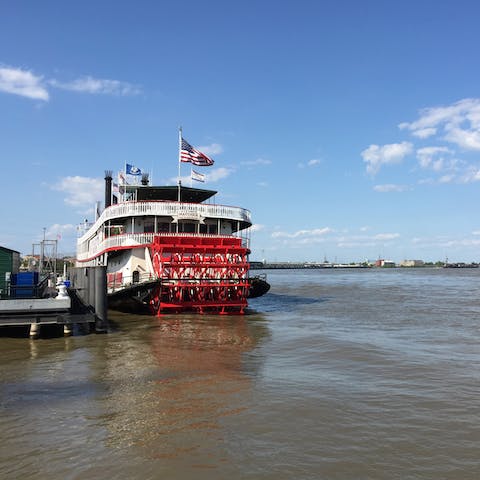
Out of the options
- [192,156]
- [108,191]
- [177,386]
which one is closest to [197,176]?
[192,156]

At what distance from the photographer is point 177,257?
22.4 meters

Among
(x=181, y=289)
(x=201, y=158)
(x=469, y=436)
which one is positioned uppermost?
(x=201, y=158)

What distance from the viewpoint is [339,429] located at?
7.32 m

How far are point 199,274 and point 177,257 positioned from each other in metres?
1.39

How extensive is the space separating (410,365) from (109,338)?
928 cm

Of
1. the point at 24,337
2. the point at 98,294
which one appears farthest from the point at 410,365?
the point at 24,337

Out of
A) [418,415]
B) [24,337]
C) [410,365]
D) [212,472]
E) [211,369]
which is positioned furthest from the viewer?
[24,337]

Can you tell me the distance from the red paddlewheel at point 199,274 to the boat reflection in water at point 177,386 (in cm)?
449

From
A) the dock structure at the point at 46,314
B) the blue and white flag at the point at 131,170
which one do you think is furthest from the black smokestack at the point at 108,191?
the dock structure at the point at 46,314

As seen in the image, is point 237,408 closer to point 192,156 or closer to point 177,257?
point 177,257

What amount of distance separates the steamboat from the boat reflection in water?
474cm

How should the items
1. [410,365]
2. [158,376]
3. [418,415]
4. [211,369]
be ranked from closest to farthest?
[418,415] → [158,376] → [211,369] → [410,365]

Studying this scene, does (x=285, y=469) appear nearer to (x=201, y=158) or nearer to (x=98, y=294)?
(x=98, y=294)

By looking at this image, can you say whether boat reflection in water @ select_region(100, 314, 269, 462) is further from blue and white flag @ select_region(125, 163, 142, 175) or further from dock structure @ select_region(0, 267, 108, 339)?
blue and white flag @ select_region(125, 163, 142, 175)
